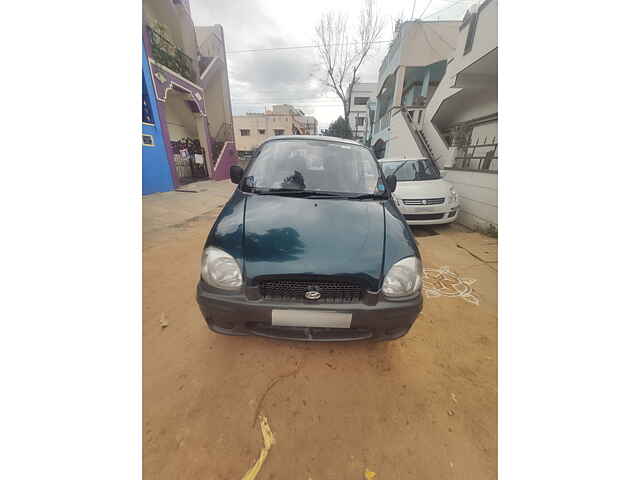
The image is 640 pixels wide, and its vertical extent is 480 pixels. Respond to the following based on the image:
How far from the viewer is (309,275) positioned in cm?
138

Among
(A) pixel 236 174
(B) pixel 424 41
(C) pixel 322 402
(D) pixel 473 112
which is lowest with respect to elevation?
(C) pixel 322 402

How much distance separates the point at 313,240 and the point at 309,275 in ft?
0.77

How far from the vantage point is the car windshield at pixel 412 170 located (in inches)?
207

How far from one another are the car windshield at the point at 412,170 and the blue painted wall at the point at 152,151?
6.83 meters

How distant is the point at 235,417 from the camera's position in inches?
53.6

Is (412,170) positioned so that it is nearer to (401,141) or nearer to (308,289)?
(308,289)

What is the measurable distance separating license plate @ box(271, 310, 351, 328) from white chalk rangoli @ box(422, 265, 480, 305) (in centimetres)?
144

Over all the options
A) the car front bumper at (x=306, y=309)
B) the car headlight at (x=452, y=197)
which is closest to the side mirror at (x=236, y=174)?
the car front bumper at (x=306, y=309)

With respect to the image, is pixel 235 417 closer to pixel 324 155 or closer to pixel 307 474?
pixel 307 474

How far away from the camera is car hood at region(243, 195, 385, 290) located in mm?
1396

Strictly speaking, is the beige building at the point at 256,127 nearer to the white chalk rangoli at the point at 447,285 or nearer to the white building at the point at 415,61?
the white building at the point at 415,61

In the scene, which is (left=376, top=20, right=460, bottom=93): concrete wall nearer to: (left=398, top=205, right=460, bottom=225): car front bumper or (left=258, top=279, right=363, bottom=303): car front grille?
(left=398, top=205, right=460, bottom=225): car front bumper

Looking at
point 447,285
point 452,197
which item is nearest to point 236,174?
point 447,285

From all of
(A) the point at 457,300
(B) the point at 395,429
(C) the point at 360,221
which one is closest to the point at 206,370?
(B) the point at 395,429
